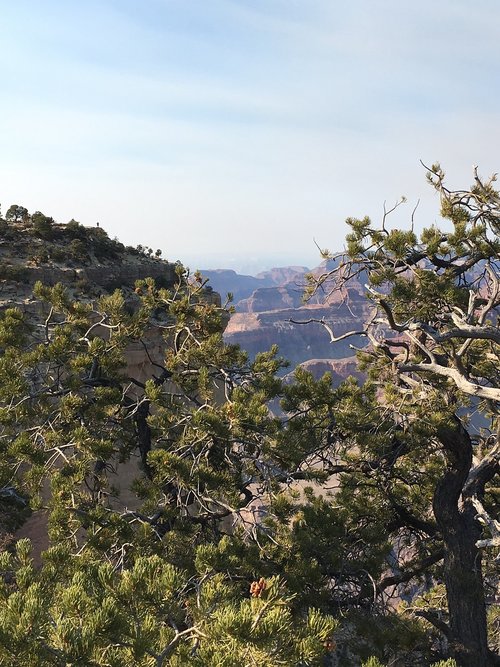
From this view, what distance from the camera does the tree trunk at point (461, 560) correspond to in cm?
740

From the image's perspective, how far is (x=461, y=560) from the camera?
787cm

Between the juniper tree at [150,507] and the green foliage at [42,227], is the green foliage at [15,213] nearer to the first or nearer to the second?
the green foliage at [42,227]

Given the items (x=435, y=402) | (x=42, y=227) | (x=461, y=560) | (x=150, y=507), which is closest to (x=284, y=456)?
(x=150, y=507)

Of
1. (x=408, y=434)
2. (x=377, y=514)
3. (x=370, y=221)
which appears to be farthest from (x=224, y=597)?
(x=370, y=221)

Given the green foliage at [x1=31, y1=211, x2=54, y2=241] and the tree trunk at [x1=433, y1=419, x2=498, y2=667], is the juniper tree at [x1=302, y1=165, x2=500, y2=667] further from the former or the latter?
the green foliage at [x1=31, y1=211, x2=54, y2=241]

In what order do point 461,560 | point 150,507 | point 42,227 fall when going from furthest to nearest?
point 42,227 < point 461,560 < point 150,507

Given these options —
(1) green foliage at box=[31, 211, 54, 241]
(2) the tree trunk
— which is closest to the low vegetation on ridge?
(2) the tree trunk

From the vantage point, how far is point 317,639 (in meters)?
3.11

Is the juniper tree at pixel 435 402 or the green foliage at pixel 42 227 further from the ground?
the green foliage at pixel 42 227

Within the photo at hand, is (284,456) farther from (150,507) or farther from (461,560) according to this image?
(461,560)

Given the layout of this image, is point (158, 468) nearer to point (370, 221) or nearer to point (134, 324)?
→ point (134, 324)

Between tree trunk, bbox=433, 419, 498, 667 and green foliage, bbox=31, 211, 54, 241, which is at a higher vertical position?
green foliage, bbox=31, 211, 54, 241

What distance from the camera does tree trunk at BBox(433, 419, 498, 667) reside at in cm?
740

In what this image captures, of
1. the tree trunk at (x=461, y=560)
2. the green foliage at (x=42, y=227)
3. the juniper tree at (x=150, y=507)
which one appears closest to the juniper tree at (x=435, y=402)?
the tree trunk at (x=461, y=560)
